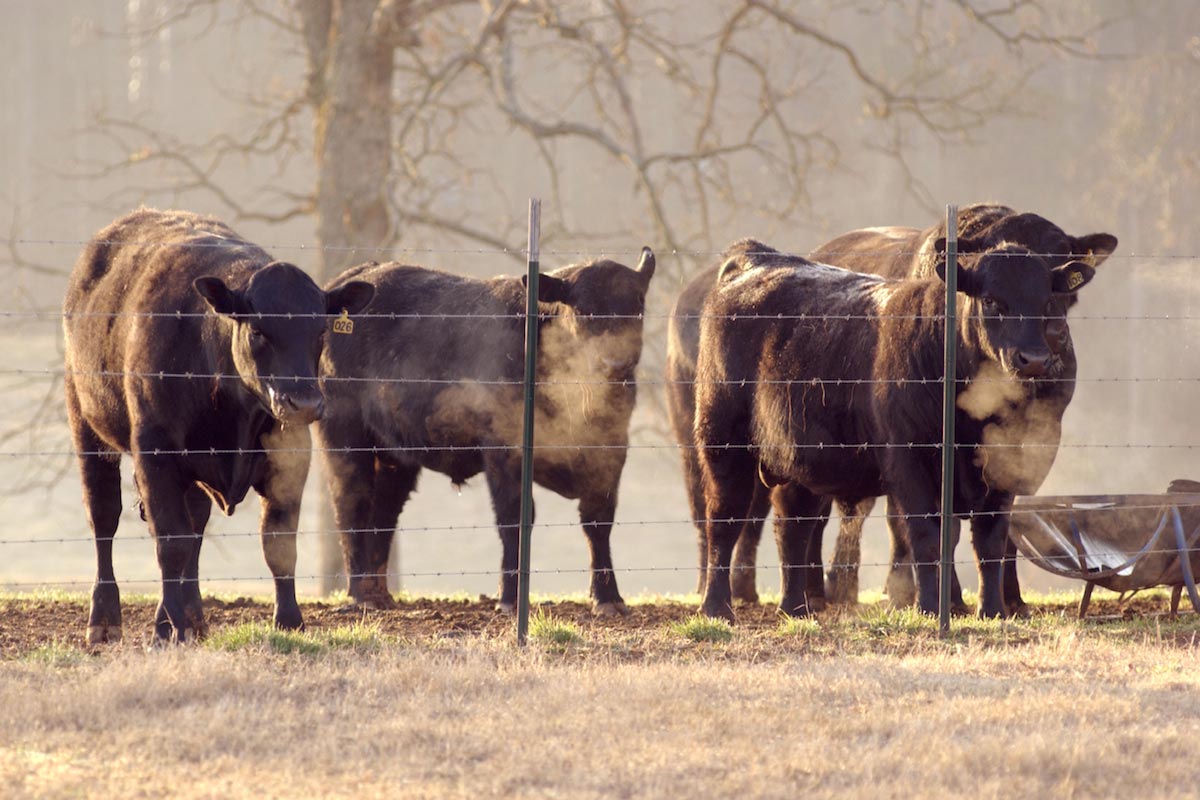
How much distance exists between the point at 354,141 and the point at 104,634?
8.85m

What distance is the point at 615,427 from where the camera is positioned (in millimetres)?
10281

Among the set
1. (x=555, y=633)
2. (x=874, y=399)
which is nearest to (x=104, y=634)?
(x=555, y=633)

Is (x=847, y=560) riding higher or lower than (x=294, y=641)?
higher

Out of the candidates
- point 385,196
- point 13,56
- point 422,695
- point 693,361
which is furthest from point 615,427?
point 13,56

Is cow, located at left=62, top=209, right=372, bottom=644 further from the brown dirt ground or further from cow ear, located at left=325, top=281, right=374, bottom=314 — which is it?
the brown dirt ground

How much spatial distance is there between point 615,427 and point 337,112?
7.34 meters

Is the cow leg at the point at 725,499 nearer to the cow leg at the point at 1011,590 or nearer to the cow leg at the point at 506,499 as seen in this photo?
the cow leg at the point at 506,499

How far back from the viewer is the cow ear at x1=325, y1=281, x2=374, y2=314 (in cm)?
827

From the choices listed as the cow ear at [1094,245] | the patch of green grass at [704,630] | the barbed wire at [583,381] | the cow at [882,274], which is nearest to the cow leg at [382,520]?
the barbed wire at [583,381]

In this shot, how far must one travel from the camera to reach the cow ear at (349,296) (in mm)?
8273

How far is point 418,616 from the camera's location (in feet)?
30.5

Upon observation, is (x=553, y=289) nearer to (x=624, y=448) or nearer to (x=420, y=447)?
(x=624, y=448)

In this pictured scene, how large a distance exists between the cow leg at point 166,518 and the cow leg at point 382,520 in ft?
7.67

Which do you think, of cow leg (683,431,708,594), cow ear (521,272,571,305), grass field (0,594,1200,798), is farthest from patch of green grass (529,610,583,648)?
cow leg (683,431,708,594)
